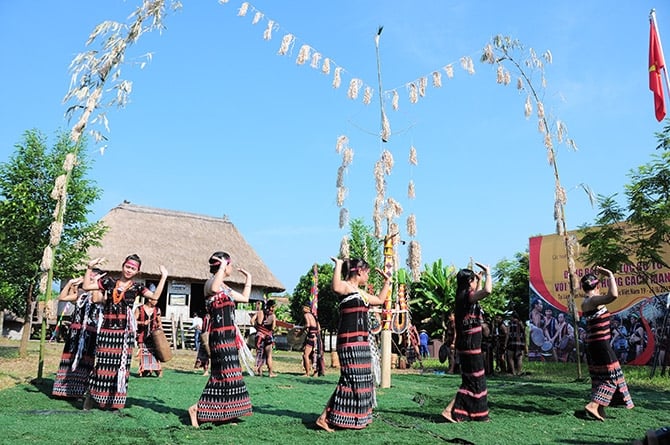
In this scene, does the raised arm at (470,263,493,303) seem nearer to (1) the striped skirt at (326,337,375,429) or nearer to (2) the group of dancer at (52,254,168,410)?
(1) the striped skirt at (326,337,375,429)

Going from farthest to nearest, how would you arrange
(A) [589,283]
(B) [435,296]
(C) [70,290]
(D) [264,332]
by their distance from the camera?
1. (B) [435,296]
2. (D) [264,332]
3. (C) [70,290]
4. (A) [589,283]

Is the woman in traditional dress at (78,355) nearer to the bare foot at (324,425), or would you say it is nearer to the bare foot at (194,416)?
the bare foot at (194,416)

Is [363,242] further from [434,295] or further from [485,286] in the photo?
[485,286]

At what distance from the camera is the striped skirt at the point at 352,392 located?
19.2ft

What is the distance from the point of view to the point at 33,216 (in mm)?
15648

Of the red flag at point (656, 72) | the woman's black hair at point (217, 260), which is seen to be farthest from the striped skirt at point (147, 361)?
the red flag at point (656, 72)

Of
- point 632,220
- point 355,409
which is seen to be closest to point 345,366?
point 355,409

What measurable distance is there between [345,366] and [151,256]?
25114mm

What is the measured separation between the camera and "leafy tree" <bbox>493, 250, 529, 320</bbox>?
30328 millimetres

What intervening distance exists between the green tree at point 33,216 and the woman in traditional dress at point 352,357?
463 inches

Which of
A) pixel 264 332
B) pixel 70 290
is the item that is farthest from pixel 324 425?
pixel 264 332

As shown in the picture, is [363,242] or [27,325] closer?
[27,325]

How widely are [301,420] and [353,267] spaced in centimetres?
175

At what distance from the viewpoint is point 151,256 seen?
29.4 meters
